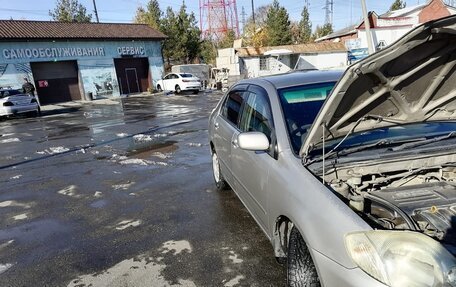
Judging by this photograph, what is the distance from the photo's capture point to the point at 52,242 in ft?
13.9

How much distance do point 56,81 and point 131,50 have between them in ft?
21.4

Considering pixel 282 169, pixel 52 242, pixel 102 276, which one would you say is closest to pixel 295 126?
pixel 282 169

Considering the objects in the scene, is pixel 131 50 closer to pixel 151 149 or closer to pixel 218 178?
pixel 151 149

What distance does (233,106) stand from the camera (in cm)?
467

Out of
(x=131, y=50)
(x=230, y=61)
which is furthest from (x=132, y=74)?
(x=230, y=61)

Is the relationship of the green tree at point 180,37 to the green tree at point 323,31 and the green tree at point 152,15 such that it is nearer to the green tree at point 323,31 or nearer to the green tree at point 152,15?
the green tree at point 152,15

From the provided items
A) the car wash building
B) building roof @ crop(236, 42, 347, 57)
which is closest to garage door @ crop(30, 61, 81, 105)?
the car wash building

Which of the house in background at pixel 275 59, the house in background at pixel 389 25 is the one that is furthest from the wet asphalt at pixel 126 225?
the house in background at pixel 389 25

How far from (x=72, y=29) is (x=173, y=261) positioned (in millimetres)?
29655

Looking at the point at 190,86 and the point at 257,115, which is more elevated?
the point at 257,115

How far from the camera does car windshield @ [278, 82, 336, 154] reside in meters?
3.06

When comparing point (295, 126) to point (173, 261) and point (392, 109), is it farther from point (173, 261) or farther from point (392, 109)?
point (173, 261)

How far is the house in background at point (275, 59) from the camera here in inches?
1403

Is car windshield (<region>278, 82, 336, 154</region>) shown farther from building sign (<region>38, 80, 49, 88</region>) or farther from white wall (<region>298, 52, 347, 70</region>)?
white wall (<region>298, 52, 347, 70</region>)
